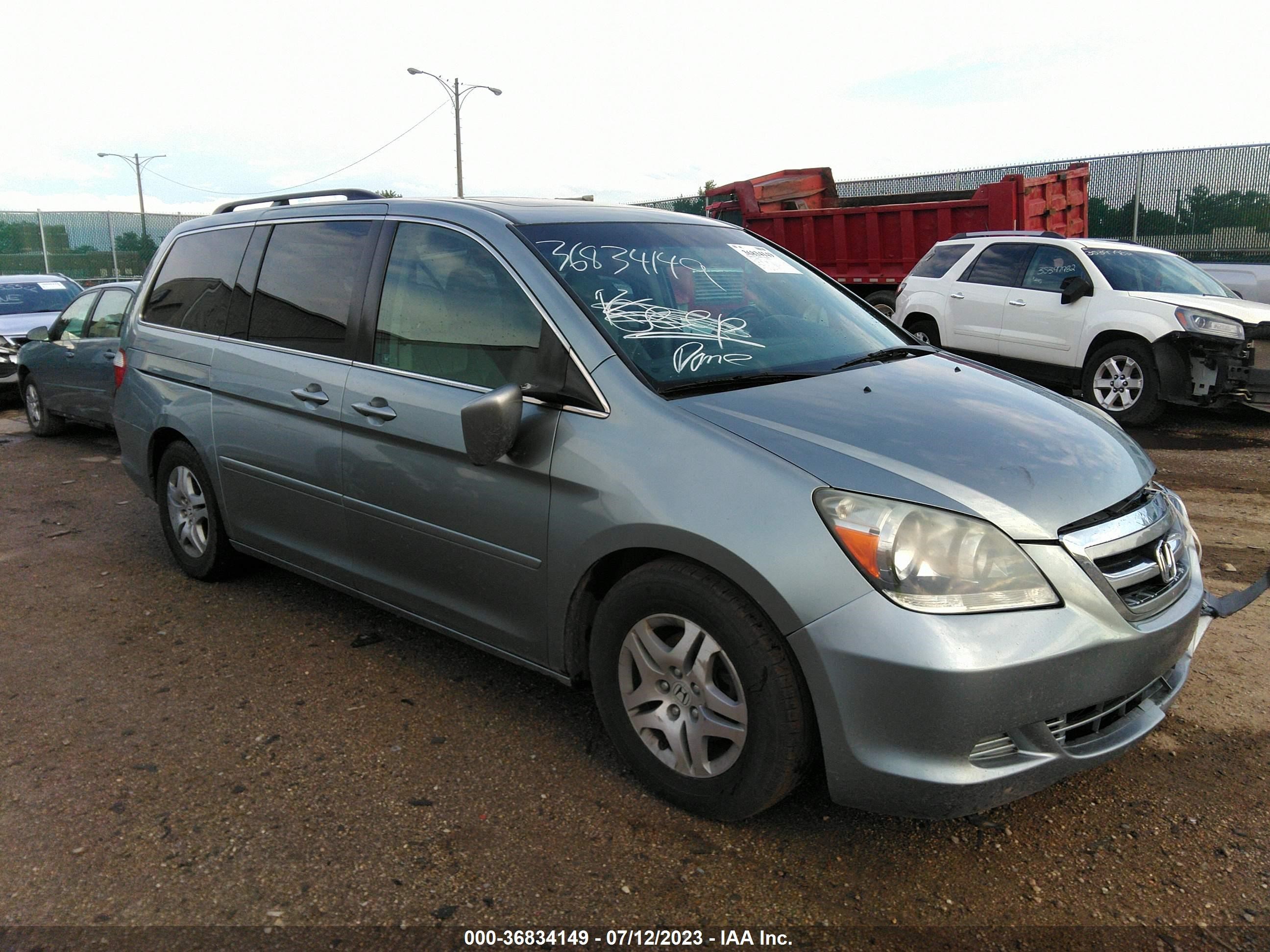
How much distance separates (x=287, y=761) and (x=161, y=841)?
1.61 ft

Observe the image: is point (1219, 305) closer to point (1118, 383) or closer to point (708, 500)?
point (1118, 383)

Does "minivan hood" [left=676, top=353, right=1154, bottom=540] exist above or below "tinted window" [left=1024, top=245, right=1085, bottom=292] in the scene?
below

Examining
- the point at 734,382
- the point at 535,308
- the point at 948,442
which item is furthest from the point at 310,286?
the point at 948,442

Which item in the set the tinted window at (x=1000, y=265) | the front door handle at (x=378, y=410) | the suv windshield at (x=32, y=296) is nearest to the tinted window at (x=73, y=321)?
the suv windshield at (x=32, y=296)

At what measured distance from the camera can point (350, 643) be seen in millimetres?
4297

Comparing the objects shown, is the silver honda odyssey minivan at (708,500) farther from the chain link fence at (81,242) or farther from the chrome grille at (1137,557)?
the chain link fence at (81,242)

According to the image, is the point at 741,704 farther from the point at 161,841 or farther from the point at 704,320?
the point at 161,841

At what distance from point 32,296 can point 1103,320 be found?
1293cm

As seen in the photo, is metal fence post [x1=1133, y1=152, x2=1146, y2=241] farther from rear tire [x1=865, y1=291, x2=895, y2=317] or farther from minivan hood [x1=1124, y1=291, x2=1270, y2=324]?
minivan hood [x1=1124, y1=291, x2=1270, y2=324]

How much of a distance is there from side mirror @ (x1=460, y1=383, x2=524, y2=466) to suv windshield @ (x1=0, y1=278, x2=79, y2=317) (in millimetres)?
12423

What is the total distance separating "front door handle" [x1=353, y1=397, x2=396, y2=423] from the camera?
3588mm

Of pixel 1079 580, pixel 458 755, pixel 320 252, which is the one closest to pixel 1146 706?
pixel 1079 580

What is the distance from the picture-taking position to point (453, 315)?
139 inches

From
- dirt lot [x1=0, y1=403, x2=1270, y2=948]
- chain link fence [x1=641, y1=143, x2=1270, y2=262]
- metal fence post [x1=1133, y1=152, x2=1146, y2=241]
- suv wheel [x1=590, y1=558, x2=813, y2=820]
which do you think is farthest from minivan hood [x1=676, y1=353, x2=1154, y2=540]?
metal fence post [x1=1133, y1=152, x2=1146, y2=241]
